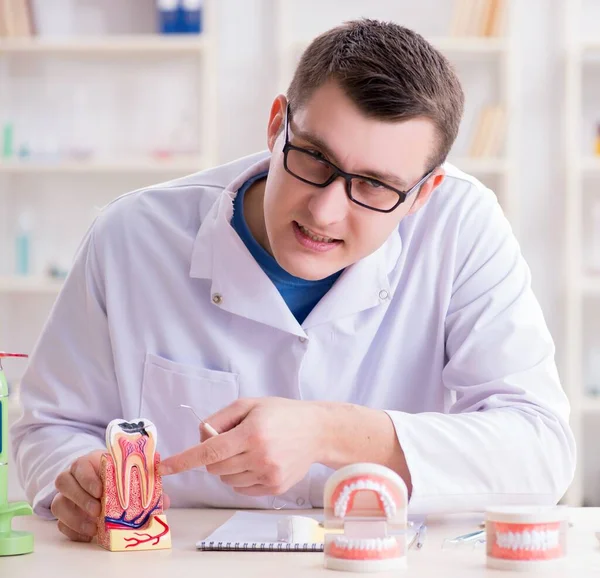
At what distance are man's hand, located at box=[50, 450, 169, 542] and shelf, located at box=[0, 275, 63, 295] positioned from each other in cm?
258

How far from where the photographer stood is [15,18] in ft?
12.4

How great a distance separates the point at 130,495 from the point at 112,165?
2745mm

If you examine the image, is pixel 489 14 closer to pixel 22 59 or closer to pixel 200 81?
pixel 200 81

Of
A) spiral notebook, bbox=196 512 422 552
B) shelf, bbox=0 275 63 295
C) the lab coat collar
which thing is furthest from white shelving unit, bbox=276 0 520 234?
spiral notebook, bbox=196 512 422 552

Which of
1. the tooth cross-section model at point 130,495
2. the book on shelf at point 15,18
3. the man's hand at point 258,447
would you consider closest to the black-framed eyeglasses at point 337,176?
the man's hand at point 258,447

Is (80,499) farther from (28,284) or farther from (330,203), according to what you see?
(28,284)

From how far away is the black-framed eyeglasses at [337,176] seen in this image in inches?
52.9

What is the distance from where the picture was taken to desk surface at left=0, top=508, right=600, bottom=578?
39.2 inches

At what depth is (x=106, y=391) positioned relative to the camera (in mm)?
1562

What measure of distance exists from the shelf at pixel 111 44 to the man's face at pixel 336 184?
2430 mm

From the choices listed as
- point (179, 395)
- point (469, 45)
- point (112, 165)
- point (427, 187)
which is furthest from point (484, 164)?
point (179, 395)

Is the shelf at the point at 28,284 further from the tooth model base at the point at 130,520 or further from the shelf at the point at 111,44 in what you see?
the tooth model base at the point at 130,520

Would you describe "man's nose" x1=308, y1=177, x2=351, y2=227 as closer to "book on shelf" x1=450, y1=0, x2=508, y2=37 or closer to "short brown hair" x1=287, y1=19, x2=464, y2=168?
"short brown hair" x1=287, y1=19, x2=464, y2=168

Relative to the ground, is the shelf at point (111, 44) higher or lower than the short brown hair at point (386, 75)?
lower
